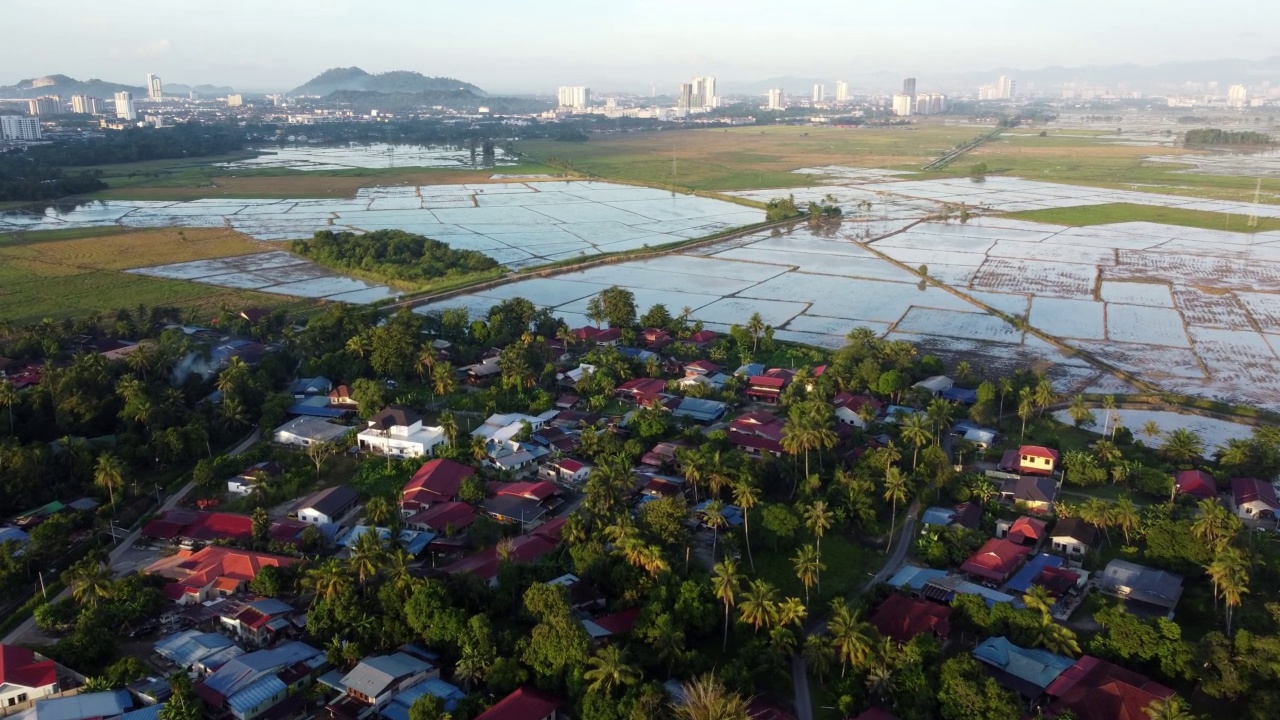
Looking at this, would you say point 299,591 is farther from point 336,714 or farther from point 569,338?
point 569,338

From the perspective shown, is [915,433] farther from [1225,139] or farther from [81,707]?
[1225,139]

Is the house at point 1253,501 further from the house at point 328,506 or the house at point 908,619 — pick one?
the house at point 328,506

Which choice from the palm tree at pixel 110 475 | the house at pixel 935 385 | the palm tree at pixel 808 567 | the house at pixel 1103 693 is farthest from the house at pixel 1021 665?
the palm tree at pixel 110 475

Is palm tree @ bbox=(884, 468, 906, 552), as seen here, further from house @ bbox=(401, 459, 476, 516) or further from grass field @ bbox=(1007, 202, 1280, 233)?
grass field @ bbox=(1007, 202, 1280, 233)

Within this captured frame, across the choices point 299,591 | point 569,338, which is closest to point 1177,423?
point 569,338

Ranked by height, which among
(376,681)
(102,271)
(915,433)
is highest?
(102,271)

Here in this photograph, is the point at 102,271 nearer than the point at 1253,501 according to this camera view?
No

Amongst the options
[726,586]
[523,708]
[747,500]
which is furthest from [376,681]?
[747,500]
